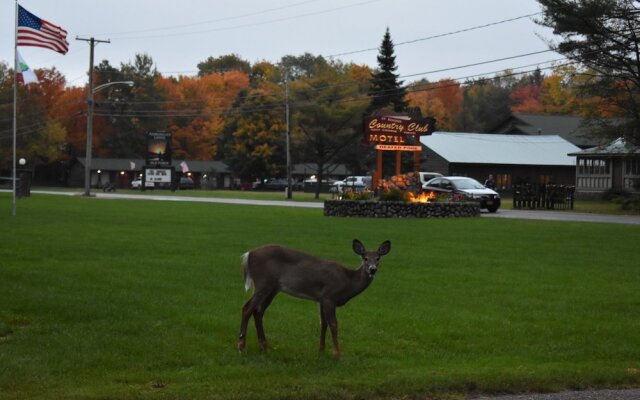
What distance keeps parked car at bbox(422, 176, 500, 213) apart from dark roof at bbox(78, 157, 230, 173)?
68.1 meters

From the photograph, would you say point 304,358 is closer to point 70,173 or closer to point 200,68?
point 70,173

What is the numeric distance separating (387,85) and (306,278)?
64.7 m

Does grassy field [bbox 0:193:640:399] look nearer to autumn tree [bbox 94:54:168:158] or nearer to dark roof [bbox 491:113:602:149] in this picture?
dark roof [bbox 491:113:602:149]

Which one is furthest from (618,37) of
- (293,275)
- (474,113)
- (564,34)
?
(474,113)

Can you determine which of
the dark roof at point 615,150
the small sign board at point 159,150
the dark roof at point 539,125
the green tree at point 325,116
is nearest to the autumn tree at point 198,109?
the small sign board at point 159,150

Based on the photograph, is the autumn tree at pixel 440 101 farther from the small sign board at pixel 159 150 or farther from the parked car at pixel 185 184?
the parked car at pixel 185 184

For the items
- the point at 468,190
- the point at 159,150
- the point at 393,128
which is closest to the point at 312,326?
the point at 393,128

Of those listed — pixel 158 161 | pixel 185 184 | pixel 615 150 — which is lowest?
pixel 185 184

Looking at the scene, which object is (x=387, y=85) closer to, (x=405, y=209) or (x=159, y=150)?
(x=159, y=150)

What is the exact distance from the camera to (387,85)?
72188 millimetres

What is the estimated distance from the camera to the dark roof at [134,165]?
4323 inches

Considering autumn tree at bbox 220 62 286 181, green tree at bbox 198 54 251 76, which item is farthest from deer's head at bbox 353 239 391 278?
green tree at bbox 198 54 251 76

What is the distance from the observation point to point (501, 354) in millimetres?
9234

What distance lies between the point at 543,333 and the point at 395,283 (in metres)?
4.30
